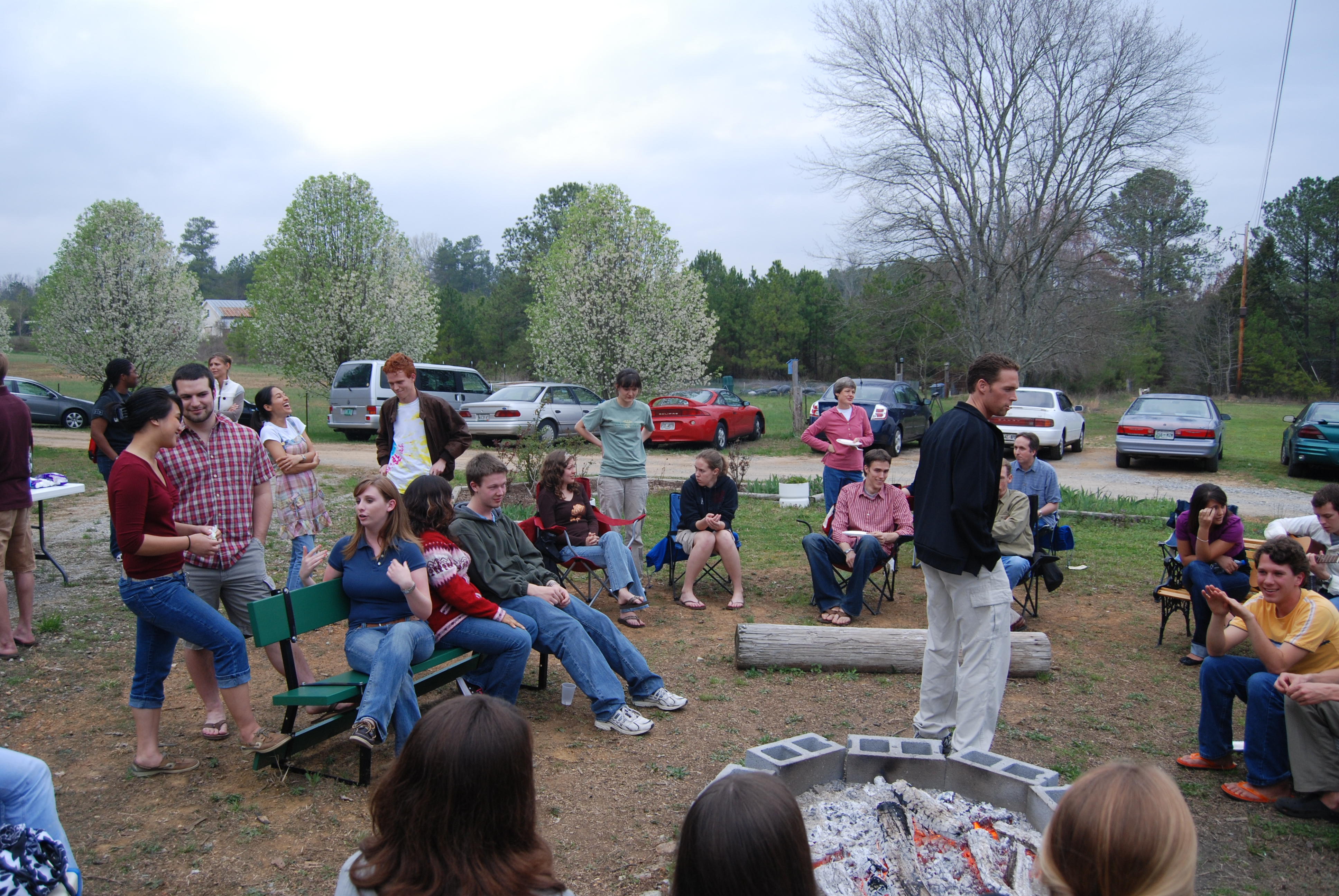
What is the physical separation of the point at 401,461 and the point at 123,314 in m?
22.6

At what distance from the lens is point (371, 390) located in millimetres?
16453

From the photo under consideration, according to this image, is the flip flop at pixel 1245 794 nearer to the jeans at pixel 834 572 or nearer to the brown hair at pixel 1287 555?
the brown hair at pixel 1287 555

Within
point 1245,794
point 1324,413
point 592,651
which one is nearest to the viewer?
point 1245,794

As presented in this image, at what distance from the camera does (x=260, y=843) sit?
3031mm

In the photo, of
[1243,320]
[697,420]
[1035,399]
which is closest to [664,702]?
[697,420]

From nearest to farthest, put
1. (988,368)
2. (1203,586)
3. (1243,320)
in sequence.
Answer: (988,368) → (1203,586) → (1243,320)

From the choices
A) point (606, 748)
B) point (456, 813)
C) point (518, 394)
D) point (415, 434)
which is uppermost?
point (518, 394)

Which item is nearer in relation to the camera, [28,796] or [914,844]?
[28,796]

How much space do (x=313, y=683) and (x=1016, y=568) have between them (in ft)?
15.1

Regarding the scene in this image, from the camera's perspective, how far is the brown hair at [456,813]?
65.1 inches

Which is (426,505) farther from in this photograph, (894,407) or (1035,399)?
(1035,399)

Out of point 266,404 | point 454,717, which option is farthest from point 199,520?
point 454,717

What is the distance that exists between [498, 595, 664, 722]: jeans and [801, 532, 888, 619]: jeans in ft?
6.21

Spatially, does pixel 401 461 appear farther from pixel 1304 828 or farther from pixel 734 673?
pixel 1304 828
